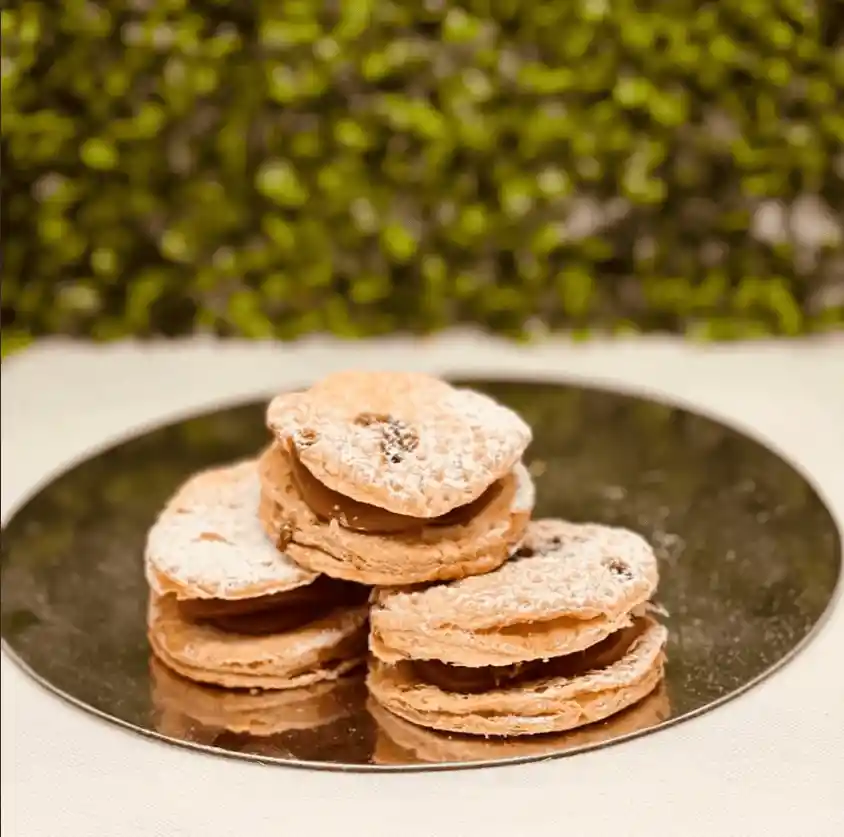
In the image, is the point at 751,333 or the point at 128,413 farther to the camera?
the point at 751,333

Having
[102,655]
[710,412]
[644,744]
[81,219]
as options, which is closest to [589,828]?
[644,744]

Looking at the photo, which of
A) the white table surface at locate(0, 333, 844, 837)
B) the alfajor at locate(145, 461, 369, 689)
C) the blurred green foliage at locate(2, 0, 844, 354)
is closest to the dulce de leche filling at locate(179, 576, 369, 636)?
the alfajor at locate(145, 461, 369, 689)

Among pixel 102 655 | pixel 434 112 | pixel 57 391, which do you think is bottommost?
pixel 57 391

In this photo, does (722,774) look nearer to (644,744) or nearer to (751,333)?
(644,744)

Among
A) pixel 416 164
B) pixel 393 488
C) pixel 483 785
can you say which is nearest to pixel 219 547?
pixel 393 488

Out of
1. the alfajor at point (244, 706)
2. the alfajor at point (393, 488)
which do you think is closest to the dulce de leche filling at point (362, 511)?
the alfajor at point (393, 488)

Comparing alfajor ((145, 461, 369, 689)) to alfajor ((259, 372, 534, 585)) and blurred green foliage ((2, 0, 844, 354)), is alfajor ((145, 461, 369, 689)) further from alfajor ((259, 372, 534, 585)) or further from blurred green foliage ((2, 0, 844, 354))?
blurred green foliage ((2, 0, 844, 354))

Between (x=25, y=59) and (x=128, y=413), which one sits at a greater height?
(x=25, y=59)
